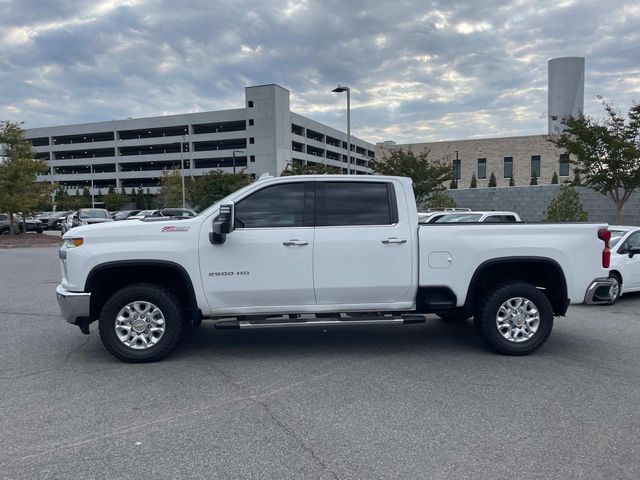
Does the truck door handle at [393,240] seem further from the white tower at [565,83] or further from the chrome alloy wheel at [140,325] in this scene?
the white tower at [565,83]

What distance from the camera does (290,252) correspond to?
576 cm

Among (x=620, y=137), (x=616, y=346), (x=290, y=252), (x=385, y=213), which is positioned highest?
(x=620, y=137)

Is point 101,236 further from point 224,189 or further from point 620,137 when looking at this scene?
point 224,189

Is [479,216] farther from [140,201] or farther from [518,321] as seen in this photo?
[140,201]

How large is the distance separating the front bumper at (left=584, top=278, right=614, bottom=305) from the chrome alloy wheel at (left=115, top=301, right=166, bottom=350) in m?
4.85

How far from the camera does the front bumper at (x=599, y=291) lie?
6.06 metres

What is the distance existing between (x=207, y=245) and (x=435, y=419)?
9.73ft

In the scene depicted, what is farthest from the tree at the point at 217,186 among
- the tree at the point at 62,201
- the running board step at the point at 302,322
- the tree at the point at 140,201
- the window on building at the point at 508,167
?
the tree at the point at 62,201

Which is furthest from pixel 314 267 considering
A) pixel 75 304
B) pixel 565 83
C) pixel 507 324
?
pixel 565 83

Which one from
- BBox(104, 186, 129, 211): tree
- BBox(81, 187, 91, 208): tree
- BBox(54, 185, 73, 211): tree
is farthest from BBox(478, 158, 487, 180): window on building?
BBox(81, 187, 91, 208): tree

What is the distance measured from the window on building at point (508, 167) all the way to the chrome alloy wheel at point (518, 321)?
49990 mm

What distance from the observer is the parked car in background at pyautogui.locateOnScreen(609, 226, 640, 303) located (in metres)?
9.47

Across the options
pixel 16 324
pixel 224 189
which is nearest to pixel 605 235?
pixel 16 324

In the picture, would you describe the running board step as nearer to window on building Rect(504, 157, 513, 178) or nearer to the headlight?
the headlight
